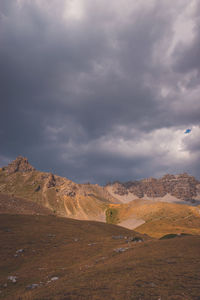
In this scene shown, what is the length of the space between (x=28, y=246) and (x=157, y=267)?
33.9 meters

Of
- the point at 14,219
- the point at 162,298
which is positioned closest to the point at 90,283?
the point at 162,298

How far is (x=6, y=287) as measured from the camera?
20344 millimetres

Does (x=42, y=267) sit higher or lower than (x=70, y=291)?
lower

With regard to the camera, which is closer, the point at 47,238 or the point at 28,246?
the point at 28,246

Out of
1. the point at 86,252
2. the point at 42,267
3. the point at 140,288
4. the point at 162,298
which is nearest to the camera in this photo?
the point at 162,298

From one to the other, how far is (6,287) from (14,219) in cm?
5669

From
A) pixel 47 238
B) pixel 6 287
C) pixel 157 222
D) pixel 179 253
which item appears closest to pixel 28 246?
pixel 47 238

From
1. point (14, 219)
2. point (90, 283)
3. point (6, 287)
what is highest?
point (14, 219)

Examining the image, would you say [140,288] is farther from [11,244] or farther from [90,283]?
[11,244]

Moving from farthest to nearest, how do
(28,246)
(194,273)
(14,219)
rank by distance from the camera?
(14,219) → (28,246) → (194,273)

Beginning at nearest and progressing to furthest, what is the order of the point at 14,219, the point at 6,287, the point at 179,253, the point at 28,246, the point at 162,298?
1. the point at 162,298
2. the point at 6,287
3. the point at 179,253
4. the point at 28,246
5. the point at 14,219

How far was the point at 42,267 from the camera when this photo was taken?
1104 inches

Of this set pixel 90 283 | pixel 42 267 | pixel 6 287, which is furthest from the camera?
pixel 42 267

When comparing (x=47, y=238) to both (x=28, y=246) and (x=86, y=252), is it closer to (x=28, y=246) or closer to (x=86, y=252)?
(x=28, y=246)
